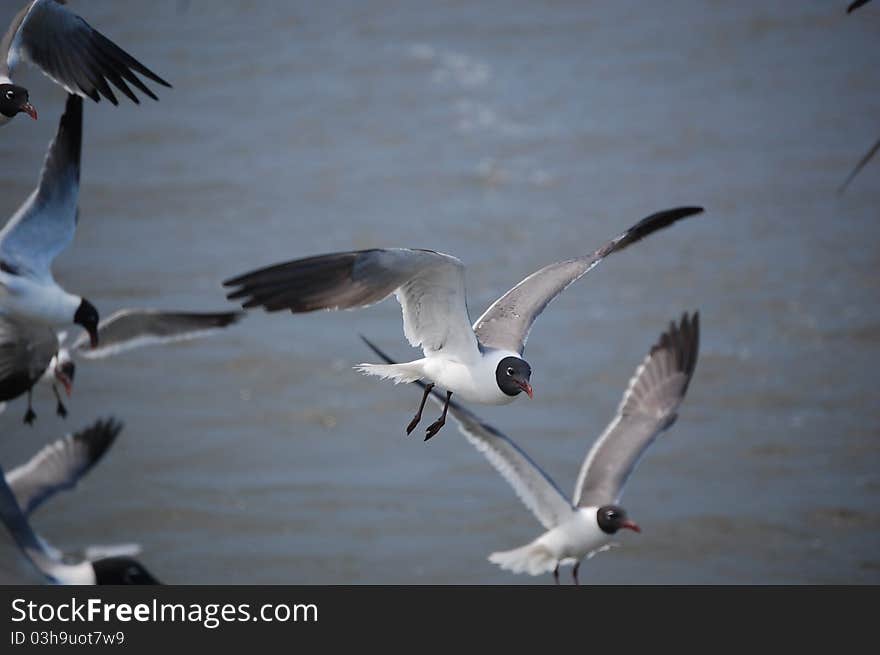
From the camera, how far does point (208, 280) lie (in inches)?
595

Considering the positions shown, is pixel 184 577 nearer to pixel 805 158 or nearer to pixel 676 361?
pixel 676 361

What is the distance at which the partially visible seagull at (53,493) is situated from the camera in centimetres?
763

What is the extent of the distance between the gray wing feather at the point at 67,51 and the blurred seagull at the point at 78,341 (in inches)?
72.0

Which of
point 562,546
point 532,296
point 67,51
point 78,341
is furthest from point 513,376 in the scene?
point 78,341

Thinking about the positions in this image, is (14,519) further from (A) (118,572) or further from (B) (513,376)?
(B) (513,376)

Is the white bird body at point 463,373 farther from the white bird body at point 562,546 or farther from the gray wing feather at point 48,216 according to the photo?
the gray wing feather at point 48,216

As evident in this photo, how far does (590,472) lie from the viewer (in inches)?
352

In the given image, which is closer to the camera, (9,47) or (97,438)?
(9,47)

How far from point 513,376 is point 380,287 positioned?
67cm

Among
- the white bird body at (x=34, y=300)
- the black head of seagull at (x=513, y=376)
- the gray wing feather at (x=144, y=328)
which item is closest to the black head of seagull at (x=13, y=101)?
the white bird body at (x=34, y=300)

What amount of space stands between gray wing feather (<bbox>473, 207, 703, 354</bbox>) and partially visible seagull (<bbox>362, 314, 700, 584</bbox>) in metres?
0.66

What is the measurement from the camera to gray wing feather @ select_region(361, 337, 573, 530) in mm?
8164

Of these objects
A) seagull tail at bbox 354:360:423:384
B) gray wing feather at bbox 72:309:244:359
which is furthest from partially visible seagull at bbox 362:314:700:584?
gray wing feather at bbox 72:309:244:359
